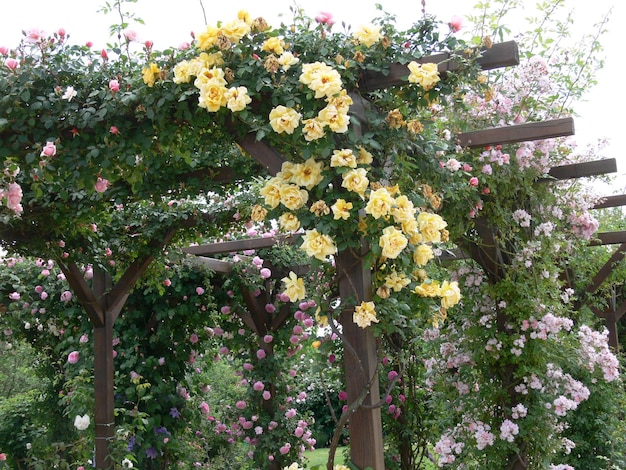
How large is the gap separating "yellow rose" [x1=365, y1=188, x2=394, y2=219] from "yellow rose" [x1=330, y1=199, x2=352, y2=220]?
0.07 metres

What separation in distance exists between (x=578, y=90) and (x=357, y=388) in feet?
8.02

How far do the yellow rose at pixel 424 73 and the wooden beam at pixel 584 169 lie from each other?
6.22ft

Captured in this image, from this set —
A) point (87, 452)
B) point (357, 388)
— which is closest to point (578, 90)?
point (357, 388)

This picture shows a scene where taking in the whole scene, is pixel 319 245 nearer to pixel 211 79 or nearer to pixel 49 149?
pixel 211 79

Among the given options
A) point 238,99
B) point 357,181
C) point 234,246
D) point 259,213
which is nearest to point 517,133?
point 357,181

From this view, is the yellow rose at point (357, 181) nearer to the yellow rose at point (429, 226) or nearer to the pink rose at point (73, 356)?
the yellow rose at point (429, 226)

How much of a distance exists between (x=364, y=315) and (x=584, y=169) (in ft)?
7.22

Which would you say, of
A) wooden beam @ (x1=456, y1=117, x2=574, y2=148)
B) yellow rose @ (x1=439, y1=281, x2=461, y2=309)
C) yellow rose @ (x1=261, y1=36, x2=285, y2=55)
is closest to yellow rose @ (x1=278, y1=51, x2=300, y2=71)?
yellow rose @ (x1=261, y1=36, x2=285, y2=55)

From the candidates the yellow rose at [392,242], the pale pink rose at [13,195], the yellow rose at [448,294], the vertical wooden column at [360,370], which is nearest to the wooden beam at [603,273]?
the yellow rose at [448,294]

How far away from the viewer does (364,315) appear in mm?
2178

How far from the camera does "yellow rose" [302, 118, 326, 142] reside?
85.1 inches

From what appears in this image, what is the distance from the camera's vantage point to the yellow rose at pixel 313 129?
85.1 inches

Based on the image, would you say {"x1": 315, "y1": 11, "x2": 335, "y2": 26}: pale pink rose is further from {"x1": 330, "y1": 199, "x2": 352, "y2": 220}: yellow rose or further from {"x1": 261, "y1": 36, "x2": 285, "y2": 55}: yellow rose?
{"x1": 330, "y1": 199, "x2": 352, "y2": 220}: yellow rose

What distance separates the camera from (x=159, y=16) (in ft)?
9.41
